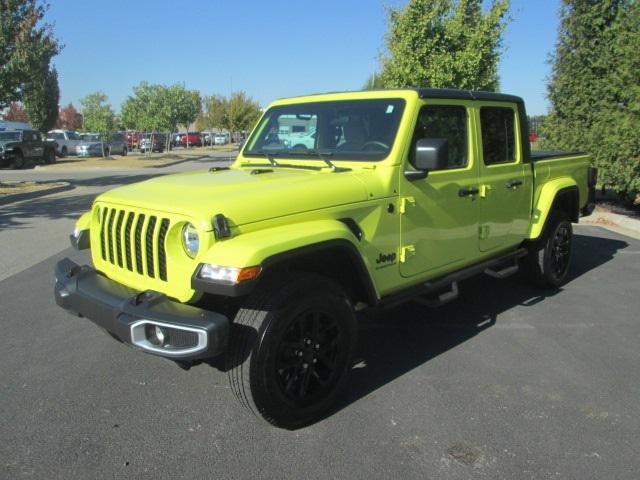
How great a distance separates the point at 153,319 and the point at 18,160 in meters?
27.1

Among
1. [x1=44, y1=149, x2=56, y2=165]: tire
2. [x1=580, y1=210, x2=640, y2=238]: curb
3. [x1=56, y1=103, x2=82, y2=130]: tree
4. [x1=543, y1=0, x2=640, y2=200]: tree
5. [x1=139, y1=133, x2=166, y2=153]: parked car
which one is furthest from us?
[x1=56, y1=103, x2=82, y2=130]: tree

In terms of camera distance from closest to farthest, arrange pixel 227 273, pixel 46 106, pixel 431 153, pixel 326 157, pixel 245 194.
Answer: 1. pixel 227 273
2. pixel 245 194
3. pixel 431 153
4. pixel 326 157
5. pixel 46 106

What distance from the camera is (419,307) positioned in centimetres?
525

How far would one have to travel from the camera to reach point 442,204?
155 inches

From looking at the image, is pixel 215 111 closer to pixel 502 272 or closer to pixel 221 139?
pixel 221 139

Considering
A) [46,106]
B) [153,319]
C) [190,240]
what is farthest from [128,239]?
[46,106]

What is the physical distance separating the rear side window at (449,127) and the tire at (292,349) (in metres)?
1.44

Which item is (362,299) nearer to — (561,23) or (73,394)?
(73,394)

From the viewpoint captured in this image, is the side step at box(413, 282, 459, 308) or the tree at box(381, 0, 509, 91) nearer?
the side step at box(413, 282, 459, 308)

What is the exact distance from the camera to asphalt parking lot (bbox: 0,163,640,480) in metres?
2.79

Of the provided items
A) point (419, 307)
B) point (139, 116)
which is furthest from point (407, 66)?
point (139, 116)

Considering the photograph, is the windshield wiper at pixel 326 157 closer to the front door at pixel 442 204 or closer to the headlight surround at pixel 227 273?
the front door at pixel 442 204

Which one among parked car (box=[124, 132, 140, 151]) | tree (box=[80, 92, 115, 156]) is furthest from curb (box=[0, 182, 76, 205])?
parked car (box=[124, 132, 140, 151])

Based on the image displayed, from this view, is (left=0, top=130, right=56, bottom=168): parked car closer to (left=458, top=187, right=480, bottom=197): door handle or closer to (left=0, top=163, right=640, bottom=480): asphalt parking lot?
(left=0, top=163, right=640, bottom=480): asphalt parking lot
